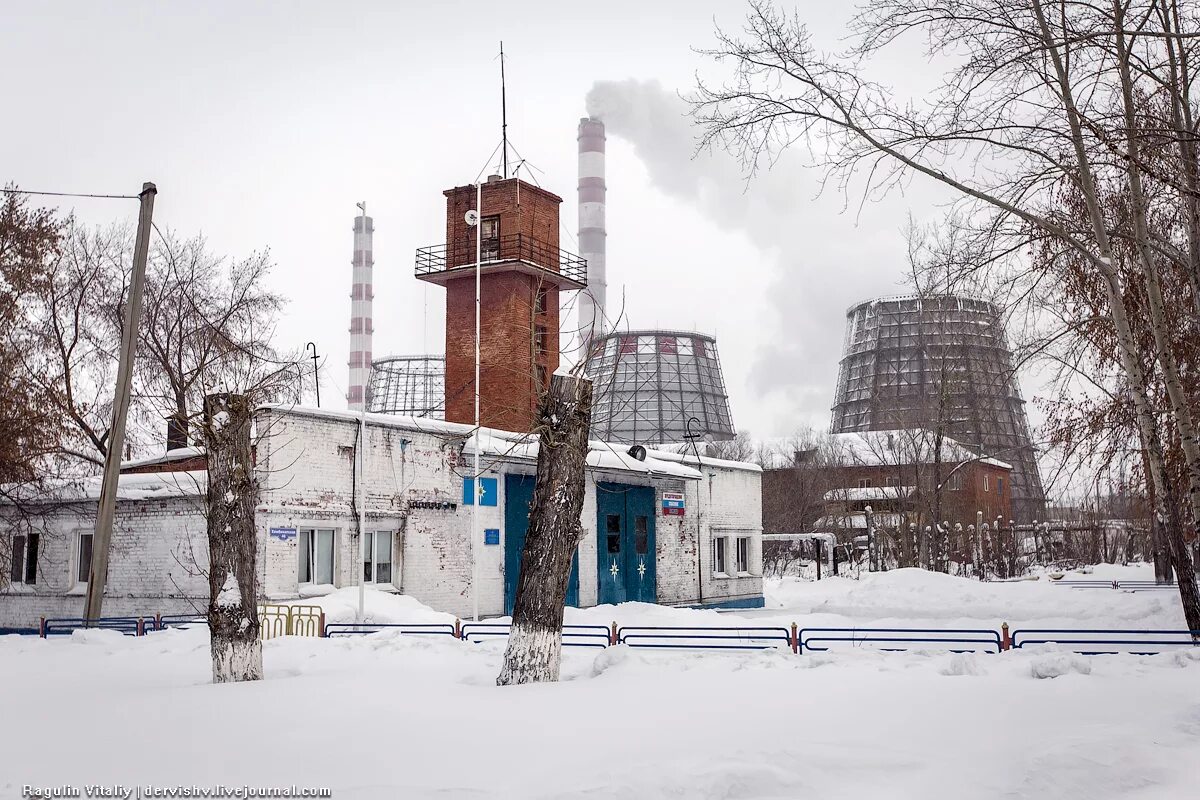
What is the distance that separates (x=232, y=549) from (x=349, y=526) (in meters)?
8.61

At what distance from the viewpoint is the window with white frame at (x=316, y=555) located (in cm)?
1991

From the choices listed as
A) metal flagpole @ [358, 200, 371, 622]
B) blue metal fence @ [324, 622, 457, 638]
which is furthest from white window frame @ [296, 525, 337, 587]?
blue metal fence @ [324, 622, 457, 638]

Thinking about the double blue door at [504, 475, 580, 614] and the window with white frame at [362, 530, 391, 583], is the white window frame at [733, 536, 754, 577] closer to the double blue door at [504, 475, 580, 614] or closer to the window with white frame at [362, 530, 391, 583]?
the double blue door at [504, 475, 580, 614]

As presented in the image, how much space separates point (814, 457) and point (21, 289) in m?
63.0

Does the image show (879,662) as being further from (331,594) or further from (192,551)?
(192,551)

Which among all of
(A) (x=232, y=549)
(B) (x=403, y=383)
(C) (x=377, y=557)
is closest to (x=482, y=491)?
(C) (x=377, y=557)

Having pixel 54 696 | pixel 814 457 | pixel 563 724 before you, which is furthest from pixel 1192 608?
pixel 814 457

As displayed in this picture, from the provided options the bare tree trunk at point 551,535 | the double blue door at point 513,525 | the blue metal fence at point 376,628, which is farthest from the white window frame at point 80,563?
the bare tree trunk at point 551,535

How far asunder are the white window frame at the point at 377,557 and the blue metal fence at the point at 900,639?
8.87 metres

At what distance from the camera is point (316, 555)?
2008 centimetres

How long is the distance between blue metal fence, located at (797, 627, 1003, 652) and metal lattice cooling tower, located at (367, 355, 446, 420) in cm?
7472

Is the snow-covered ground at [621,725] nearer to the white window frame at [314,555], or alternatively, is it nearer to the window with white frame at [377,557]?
the white window frame at [314,555]

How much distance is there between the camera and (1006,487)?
84.6 meters

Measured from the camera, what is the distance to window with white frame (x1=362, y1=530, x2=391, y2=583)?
2117 cm
